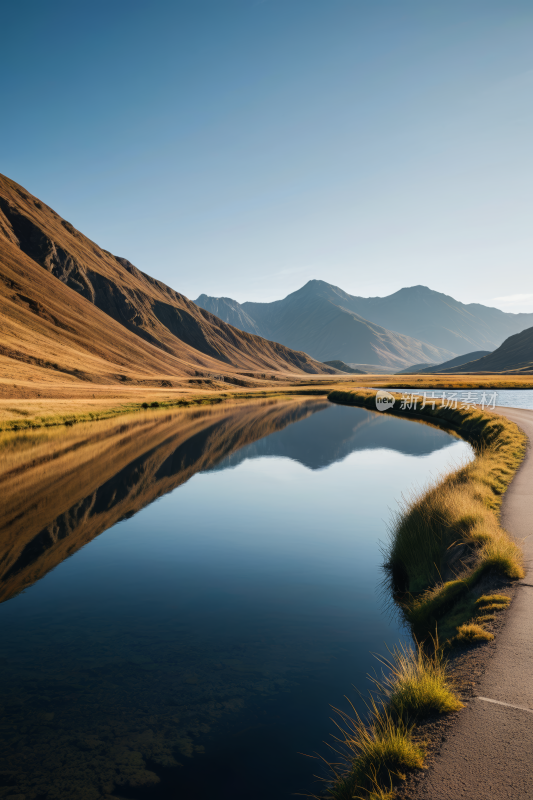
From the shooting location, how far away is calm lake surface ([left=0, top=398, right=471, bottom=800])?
648 centimetres

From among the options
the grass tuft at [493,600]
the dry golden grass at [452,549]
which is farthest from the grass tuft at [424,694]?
the grass tuft at [493,600]

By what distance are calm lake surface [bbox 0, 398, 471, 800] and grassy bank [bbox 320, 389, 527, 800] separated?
2.40 ft

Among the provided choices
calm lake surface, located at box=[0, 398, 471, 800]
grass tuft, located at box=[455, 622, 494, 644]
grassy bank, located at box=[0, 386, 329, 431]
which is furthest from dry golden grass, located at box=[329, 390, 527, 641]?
grassy bank, located at box=[0, 386, 329, 431]

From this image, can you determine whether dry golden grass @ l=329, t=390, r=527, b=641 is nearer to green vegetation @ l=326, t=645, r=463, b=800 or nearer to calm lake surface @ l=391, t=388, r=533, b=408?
green vegetation @ l=326, t=645, r=463, b=800

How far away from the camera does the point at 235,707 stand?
7590 mm

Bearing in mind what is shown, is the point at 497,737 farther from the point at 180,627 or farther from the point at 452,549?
the point at 180,627

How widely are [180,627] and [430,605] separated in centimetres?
546

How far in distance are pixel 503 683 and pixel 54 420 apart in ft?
167

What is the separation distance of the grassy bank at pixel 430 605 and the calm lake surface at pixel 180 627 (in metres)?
0.73

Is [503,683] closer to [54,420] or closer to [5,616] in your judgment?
[5,616]

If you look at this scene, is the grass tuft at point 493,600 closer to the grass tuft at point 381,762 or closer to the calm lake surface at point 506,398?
the grass tuft at point 381,762

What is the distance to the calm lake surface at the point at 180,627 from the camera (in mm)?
6484

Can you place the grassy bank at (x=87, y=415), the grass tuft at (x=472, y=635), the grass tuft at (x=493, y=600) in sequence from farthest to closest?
the grassy bank at (x=87, y=415), the grass tuft at (x=493, y=600), the grass tuft at (x=472, y=635)

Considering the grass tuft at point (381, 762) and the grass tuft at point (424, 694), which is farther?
the grass tuft at point (424, 694)
